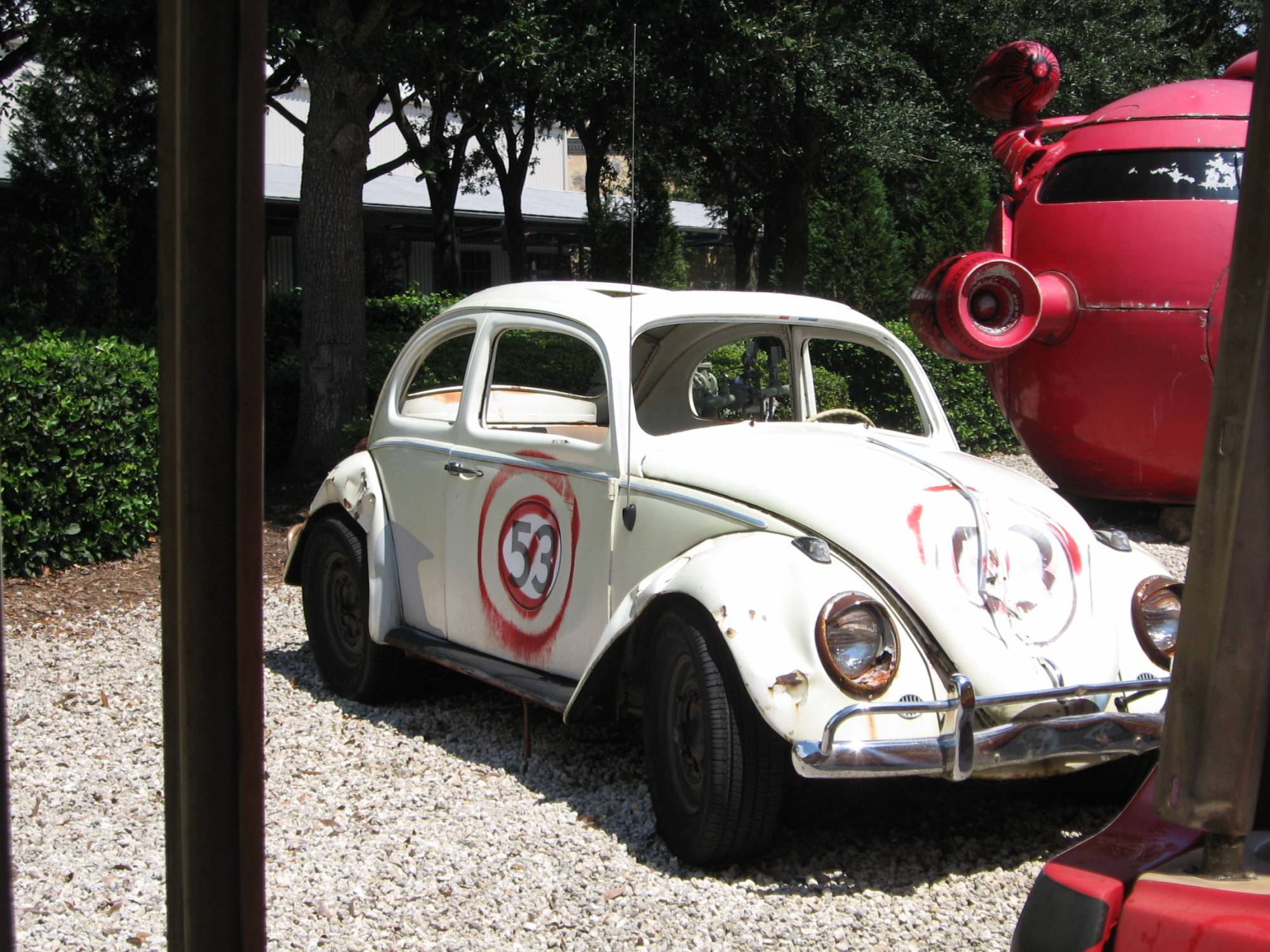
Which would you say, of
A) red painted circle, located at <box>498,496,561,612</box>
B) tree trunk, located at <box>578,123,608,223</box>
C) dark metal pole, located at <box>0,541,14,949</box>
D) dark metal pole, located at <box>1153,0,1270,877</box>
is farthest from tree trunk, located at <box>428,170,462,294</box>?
dark metal pole, located at <box>0,541,14,949</box>

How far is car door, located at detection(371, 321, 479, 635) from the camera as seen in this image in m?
4.96

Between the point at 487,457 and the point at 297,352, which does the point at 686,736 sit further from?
the point at 297,352

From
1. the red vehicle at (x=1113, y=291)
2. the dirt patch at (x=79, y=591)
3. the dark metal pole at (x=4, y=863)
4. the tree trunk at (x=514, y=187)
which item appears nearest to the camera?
the dark metal pole at (x=4, y=863)

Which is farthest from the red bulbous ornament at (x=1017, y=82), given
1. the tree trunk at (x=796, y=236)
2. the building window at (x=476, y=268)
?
the building window at (x=476, y=268)

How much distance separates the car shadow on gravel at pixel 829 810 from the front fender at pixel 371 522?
450mm

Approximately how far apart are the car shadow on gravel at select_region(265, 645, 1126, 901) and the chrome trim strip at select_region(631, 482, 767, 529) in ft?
3.19

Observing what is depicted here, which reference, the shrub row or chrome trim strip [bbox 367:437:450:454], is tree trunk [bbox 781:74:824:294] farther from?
chrome trim strip [bbox 367:437:450:454]

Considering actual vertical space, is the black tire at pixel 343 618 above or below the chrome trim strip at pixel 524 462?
below

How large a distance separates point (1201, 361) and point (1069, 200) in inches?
52.5

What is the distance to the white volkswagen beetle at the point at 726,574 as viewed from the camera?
3.39 meters

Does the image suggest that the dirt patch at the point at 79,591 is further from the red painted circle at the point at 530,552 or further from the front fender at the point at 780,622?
the front fender at the point at 780,622

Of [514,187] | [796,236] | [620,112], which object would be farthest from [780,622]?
[514,187]

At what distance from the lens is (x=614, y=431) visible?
4.27 m

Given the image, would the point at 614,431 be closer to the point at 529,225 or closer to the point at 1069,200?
the point at 1069,200
